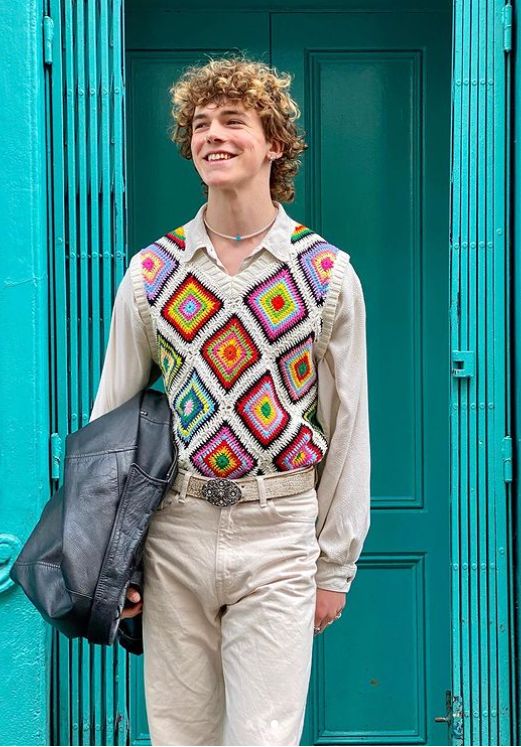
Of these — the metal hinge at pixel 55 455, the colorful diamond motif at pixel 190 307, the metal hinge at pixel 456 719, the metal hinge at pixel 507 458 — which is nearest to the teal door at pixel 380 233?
the metal hinge at pixel 456 719

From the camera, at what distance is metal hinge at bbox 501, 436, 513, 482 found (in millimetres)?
3998

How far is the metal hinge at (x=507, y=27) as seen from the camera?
3.96 meters

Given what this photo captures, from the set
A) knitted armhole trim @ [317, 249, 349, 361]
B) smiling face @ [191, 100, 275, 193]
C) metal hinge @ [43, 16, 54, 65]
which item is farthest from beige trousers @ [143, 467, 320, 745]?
metal hinge @ [43, 16, 54, 65]

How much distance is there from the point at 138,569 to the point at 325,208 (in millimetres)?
1907

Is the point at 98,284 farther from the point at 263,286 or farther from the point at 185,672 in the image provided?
the point at 185,672

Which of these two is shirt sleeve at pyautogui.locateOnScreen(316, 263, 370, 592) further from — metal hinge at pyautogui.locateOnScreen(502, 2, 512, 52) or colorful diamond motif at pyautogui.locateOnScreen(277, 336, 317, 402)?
metal hinge at pyautogui.locateOnScreen(502, 2, 512, 52)

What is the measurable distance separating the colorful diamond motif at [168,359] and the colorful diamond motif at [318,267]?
1.26 feet

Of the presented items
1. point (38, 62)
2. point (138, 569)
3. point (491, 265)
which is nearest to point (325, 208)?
point (491, 265)

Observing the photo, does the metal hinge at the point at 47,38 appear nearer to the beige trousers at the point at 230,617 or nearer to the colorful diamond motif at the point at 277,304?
the colorful diamond motif at the point at 277,304

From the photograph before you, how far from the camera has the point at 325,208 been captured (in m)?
4.51

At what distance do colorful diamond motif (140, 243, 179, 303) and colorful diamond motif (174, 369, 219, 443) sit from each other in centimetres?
24

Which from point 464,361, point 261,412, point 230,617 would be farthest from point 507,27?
point 230,617

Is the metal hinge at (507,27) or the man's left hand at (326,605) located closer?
the man's left hand at (326,605)

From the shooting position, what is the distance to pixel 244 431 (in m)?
3.01
